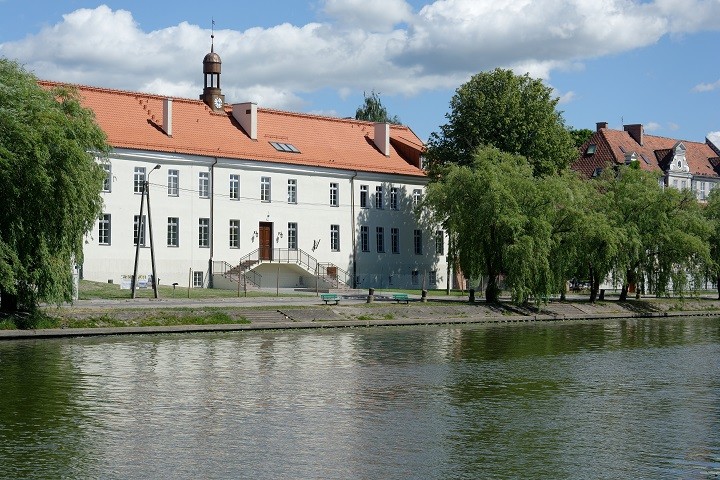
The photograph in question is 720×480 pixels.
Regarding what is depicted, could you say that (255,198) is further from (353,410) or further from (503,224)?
(353,410)

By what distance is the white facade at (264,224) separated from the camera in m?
64.5

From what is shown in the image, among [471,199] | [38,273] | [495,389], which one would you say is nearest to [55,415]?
[495,389]

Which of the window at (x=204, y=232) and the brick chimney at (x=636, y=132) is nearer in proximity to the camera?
the window at (x=204, y=232)

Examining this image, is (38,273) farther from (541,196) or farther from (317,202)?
(317,202)

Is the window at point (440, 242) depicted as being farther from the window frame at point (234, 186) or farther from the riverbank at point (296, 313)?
the window frame at point (234, 186)

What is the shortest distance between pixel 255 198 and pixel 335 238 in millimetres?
7388

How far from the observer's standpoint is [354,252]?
7656 cm

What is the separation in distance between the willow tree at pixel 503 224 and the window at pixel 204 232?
15.1m

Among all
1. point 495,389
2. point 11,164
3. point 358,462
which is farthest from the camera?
point 11,164

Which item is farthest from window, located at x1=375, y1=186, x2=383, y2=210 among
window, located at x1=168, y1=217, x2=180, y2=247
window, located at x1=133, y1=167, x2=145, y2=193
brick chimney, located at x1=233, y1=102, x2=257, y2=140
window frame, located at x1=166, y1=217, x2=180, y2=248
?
window, located at x1=133, y1=167, x2=145, y2=193

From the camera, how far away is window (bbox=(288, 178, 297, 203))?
73.2m

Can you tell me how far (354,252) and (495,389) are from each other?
48758 millimetres

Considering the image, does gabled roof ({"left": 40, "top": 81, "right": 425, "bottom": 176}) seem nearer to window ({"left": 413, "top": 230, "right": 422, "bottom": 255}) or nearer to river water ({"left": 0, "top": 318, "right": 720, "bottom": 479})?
window ({"left": 413, "top": 230, "right": 422, "bottom": 255})

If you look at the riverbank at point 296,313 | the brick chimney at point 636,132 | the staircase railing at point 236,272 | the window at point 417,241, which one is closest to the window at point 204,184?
the staircase railing at point 236,272
